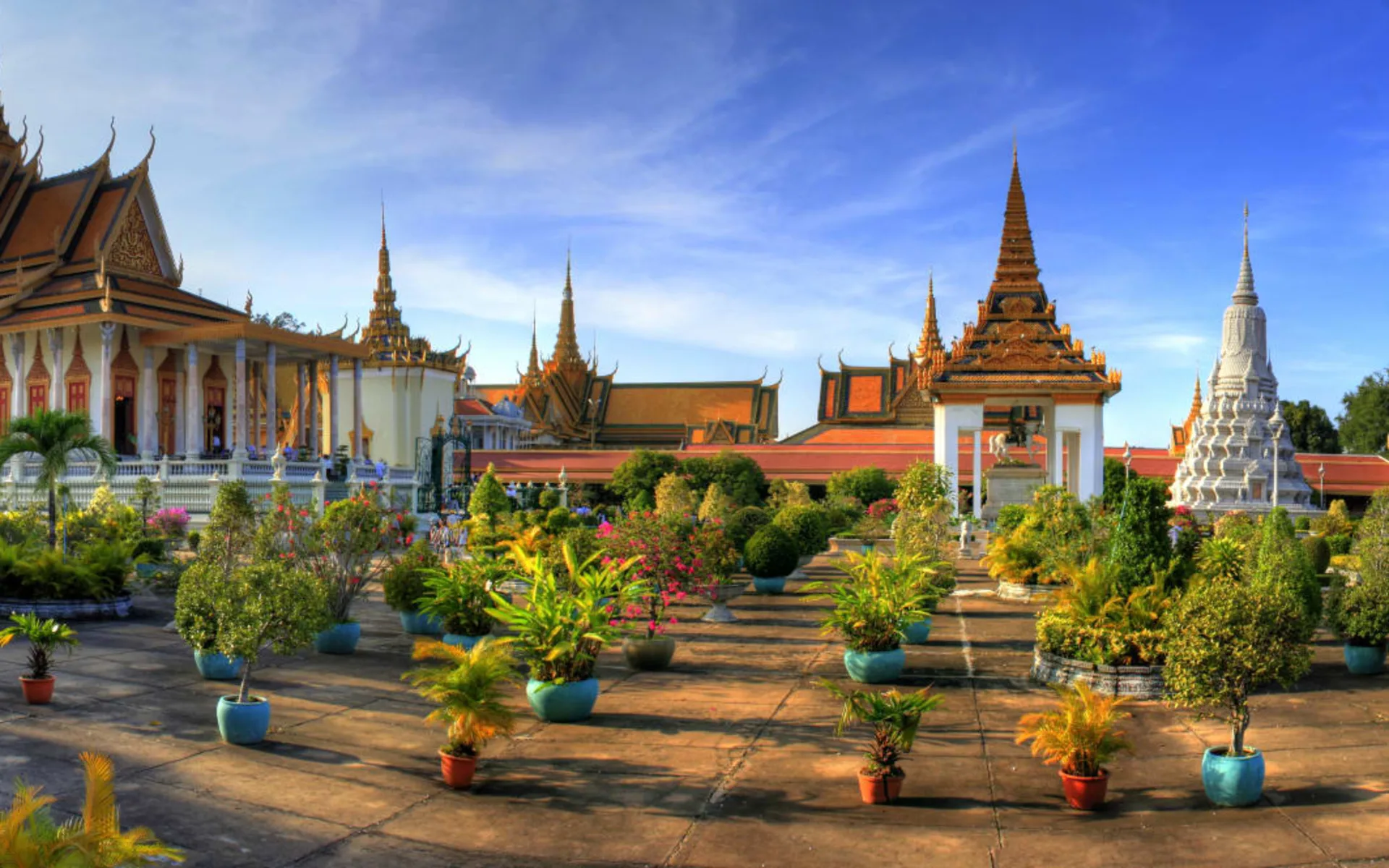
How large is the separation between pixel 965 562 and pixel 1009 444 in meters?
18.5

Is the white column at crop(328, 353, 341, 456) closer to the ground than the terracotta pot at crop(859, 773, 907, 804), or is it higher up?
higher up

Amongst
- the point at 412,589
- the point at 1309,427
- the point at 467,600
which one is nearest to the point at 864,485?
the point at 412,589

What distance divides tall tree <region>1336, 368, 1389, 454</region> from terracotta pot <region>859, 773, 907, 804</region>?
65.2m

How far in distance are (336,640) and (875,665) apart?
6.20 meters

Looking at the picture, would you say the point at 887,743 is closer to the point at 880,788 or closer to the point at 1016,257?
the point at 880,788

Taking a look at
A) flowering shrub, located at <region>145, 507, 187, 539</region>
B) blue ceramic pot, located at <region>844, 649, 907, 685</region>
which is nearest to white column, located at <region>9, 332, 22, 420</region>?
flowering shrub, located at <region>145, 507, 187, 539</region>

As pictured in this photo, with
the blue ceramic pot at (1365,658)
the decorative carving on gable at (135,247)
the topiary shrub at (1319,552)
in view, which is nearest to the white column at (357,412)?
the decorative carving on gable at (135,247)

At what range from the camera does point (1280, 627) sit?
26.1ft

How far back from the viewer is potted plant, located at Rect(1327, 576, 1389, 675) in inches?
449

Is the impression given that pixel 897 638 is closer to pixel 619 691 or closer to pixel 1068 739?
pixel 619 691

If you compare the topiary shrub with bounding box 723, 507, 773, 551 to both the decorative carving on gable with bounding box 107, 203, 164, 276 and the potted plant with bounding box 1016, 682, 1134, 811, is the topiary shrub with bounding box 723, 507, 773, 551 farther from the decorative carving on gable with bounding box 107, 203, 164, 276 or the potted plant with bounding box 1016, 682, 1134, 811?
the decorative carving on gable with bounding box 107, 203, 164, 276

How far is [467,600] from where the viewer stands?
12.2 metres

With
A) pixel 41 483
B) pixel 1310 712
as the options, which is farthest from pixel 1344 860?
pixel 41 483

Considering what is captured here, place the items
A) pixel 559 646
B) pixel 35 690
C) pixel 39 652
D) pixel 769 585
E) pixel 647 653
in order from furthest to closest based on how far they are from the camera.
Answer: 1. pixel 769 585
2. pixel 647 653
3. pixel 39 652
4. pixel 35 690
5. pixel 559 646
